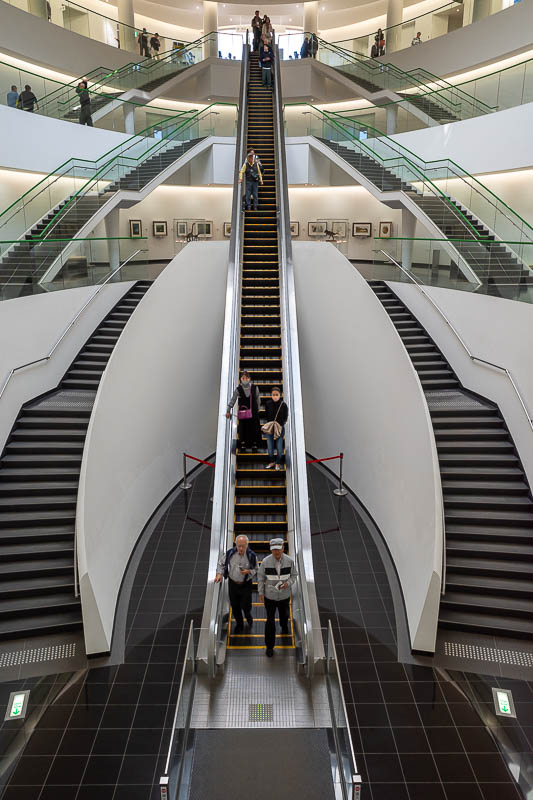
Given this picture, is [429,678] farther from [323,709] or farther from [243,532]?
[243,532]

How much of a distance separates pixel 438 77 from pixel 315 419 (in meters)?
14.0

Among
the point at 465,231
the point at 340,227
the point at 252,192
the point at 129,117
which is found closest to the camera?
the point at 465,231

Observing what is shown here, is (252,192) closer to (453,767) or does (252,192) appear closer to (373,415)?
(373,415)

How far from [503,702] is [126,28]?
84.4ft

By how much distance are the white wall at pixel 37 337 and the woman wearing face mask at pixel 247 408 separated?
372cm

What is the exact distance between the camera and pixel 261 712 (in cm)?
556

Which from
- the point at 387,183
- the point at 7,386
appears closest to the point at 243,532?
the point at 7,386

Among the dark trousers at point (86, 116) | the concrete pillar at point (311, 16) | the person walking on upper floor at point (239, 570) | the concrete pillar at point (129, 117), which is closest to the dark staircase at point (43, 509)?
the person walking on upper floor at point (239, 570)

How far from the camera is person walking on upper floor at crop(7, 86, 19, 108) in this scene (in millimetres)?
14445

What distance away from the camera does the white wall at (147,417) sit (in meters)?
7.39

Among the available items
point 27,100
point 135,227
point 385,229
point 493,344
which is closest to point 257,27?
point 135,227

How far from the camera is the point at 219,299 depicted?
13.4 m

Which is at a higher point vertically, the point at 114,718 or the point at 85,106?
the point at 85,106

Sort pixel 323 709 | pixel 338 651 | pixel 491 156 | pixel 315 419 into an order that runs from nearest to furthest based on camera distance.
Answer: pixel 323 709
pixel 338 651
pixel 315 419
pixel 491 156
